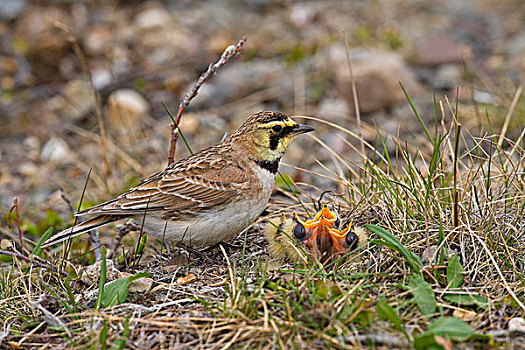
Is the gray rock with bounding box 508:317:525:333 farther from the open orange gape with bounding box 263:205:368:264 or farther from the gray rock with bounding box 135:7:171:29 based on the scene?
the gray rock with bounding box 135:7:171:29

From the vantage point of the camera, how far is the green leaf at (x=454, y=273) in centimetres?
402

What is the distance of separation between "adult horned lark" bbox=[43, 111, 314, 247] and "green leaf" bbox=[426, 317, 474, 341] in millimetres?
1788

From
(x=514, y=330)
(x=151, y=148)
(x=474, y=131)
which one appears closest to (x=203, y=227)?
(x=514, y=330)

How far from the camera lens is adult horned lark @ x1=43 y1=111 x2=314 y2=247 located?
4.99 meters

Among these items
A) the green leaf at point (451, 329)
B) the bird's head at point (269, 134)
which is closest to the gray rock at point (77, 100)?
the bird's head at point (269, 134)

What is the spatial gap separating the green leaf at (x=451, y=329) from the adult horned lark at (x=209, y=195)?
1.79m

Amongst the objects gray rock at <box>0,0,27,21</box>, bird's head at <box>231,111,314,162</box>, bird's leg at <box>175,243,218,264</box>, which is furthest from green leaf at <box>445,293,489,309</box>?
gray rock at <box>0,0,27,21</box>

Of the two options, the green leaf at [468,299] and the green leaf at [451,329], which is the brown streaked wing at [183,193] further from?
the green leaf at [451,329]

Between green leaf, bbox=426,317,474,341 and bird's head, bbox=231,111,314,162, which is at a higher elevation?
bird's head, bbox=231,111,314,162

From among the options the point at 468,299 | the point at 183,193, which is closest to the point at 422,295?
the point at 468,299

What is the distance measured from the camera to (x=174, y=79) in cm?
1002

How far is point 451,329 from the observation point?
3.57 metres

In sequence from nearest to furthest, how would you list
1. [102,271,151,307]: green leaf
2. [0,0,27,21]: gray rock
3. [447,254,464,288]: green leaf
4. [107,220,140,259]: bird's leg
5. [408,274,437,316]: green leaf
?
[408,274,437,316]: green leaf < [447,254,464,288]: green leaf < [102,271,151,307]: green leaf < [107,220,140,259]: bird's leg < [0,0,27,21]: gray rock

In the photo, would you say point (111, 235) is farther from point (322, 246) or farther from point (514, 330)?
point (514, 330)
